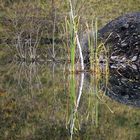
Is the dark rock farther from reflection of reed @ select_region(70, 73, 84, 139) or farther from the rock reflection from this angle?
reflection of reed @ select_region(70, 73, 84, 139)

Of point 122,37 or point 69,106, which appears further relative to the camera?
point 122,37

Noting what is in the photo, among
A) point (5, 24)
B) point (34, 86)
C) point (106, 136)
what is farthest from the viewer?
point (5, 24)

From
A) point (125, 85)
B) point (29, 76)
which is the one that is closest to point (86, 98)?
point (125, 85)

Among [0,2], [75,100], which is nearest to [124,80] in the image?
[75,100]

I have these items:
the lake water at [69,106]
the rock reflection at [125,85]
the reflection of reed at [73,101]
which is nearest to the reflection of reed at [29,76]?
the lake water at [69,106]

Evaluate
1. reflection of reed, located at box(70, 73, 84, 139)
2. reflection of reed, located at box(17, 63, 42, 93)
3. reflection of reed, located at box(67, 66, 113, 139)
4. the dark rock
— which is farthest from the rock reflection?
reflection of reed, located at box(17, 63, 42, 93)

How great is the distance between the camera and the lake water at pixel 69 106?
1220cm

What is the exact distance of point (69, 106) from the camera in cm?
1548

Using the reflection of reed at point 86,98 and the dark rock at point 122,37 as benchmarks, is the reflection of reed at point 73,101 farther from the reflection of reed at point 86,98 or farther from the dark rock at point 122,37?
the dark rock at point 122,37

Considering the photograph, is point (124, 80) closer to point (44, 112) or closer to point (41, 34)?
point (44, 112)

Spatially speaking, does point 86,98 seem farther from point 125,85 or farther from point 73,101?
point 125,85

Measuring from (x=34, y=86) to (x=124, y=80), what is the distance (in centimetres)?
340

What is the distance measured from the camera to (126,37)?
90.5ft

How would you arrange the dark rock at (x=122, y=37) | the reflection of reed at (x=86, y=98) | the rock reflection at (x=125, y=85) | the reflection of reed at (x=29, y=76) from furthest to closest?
the dark rock at (x=122, y=37)
the reflection of reed at (x=29, y=76)
the rock reflection at (x=125, y=85)
the reflection of reed at (x=86, y=98)
